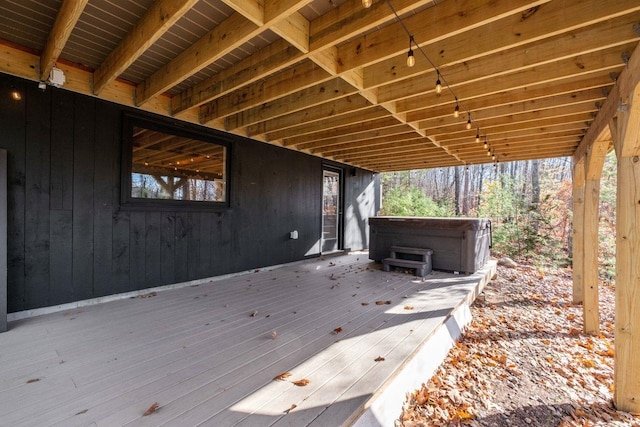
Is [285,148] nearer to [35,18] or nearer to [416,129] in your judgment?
[416,129]

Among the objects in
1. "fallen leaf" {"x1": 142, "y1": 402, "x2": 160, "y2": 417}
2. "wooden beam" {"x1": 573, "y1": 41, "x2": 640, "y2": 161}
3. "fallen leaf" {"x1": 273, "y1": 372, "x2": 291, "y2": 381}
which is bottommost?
"fallen leaf" {"x1": 142, "y1": 402, "x2": 160, "y2": 417}

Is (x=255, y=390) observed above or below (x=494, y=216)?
below

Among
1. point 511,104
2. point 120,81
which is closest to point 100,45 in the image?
point 120,81

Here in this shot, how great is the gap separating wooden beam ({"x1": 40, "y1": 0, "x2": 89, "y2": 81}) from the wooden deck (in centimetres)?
246

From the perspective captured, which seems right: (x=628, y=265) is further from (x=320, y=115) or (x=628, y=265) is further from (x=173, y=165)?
(x=173, y=165)

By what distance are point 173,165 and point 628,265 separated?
4.85 m

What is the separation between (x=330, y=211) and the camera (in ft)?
23.8

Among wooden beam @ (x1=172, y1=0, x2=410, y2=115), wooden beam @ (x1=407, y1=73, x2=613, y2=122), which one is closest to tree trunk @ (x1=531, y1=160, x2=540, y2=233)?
wooden beam @ (x1=407, y1=73, x2=613, y2=122)

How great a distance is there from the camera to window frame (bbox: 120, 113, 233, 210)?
3514mm

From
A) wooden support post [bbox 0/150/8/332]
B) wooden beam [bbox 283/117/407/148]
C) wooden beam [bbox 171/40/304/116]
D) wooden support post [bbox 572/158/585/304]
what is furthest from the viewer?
wooden beam [bbox 283/117/407/148]

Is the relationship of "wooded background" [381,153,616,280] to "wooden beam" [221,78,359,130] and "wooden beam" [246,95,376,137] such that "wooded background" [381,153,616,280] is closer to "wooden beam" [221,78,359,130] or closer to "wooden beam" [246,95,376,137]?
"wooden beam" [246,95,376,137]

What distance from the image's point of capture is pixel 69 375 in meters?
1.83

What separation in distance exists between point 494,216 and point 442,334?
8.32m

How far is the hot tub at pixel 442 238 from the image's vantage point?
4865 mm
